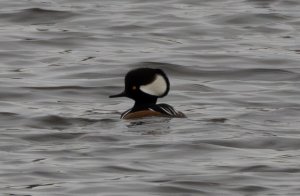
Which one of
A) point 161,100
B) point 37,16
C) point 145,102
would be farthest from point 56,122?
point 37,16

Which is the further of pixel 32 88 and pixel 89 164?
pixel 32 88

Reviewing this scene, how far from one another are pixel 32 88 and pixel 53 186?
19.1ft

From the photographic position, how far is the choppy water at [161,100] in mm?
11945

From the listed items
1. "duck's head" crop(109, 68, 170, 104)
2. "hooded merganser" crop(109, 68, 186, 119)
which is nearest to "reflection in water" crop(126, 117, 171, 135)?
"hooded merganser" crop(109, 68, 186, 119)

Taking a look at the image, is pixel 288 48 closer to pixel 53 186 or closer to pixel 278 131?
pixel 278 131

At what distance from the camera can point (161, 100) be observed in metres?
16.9

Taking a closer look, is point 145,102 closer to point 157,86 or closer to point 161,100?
point 157,86

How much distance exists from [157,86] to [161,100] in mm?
2037

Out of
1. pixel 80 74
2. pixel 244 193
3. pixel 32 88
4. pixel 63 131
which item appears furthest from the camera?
pixel 80 74

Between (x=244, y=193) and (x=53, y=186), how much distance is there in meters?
1.43

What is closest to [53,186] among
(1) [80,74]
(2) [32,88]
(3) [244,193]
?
(3) [244,193]

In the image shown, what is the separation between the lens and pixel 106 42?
21.0 metres

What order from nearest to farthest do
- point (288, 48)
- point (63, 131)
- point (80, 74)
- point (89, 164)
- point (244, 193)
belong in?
point (244, 193) → point (89, 164) → point (63, 131) → point (80, 74) → point (288, 48)

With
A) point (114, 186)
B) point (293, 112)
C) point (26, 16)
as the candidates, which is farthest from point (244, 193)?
point (26, 16)
